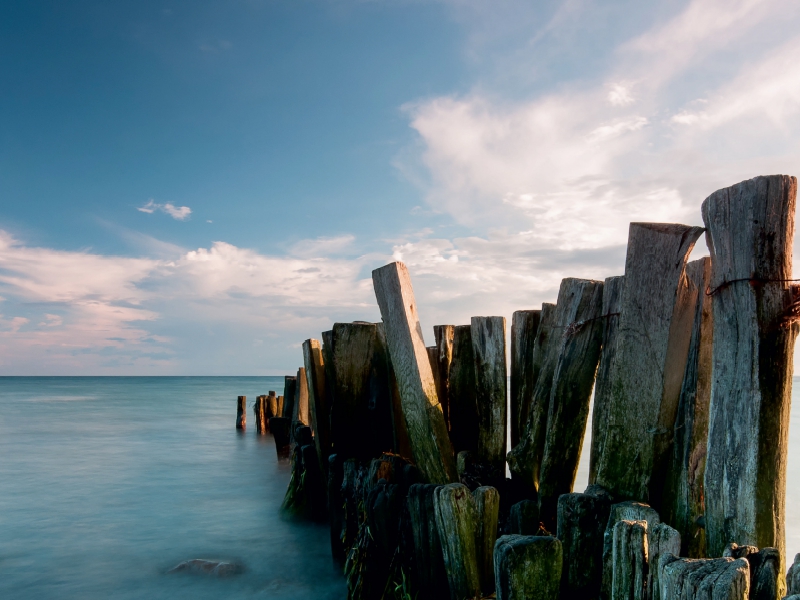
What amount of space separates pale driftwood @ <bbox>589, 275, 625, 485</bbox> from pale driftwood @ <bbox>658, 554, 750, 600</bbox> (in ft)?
4.07

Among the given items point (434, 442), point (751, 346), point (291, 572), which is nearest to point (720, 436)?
point (751, 346)

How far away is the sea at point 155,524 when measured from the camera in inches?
202

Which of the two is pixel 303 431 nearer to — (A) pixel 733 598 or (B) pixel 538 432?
(B) pixel 538 432

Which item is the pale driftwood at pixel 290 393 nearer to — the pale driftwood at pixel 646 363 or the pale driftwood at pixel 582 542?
the pale driftwood at pixel 646 363

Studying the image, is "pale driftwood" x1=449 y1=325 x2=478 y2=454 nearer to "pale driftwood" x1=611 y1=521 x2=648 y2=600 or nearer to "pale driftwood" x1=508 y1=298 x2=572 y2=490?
"pale driftwood" x1=508 y1=298 x2=572 y2=490

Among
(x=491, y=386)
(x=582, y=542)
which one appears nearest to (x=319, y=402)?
(x=491, y=386)

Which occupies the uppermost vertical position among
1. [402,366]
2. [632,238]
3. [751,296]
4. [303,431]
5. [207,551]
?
[632,238]

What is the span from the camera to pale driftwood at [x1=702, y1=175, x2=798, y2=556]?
232 cm

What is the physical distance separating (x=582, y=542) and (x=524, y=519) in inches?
23.0

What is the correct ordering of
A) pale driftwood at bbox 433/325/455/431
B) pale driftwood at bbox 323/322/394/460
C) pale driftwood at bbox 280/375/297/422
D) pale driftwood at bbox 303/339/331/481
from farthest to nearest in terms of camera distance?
pale driftwood at bbox 280/375/297/422 → pale driftwood at bbox 303/339/331/481 → pale driftwood at bbox 323/322/394/460 → pale driftwood at bbox 433/325/455/431

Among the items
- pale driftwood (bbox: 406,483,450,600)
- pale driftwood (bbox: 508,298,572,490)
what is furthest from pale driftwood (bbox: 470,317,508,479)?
pale driftwood (bbox: 406,483,450,600)

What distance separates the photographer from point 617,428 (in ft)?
9.27

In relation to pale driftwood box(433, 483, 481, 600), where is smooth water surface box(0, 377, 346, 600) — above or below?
below

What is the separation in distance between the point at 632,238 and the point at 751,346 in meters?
0.75
